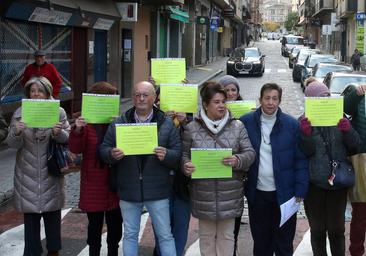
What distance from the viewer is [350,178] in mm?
4988

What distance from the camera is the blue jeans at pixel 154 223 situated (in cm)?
487

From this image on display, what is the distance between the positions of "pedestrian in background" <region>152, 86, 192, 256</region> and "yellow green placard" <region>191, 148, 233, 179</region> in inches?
9.2

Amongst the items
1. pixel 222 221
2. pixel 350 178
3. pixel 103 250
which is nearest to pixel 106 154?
pixel 222 221

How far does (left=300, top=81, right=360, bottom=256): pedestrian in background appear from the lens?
192 inches

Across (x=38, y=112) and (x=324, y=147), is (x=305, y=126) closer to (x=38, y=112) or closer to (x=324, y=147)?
(x=324, y=147)

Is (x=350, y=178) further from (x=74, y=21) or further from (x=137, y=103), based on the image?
(x=74, y=21)

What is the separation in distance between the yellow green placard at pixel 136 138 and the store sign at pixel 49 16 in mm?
7855

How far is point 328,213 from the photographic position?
5094 mm

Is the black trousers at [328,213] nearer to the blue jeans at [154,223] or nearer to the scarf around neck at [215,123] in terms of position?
the scarf around neck at [215,123]

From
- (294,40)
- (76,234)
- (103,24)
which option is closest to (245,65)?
(103,24)

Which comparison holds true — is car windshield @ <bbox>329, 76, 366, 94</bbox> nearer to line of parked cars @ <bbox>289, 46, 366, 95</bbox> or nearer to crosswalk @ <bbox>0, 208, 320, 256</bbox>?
line of parked cars @ <bbox>289, 46, 366, 95</bbox>

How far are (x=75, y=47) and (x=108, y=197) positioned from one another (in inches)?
436

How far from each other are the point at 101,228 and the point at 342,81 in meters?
11.8

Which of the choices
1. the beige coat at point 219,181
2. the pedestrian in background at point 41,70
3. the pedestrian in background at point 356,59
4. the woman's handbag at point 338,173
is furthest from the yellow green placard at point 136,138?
the pedestrian in background at point 356,59
